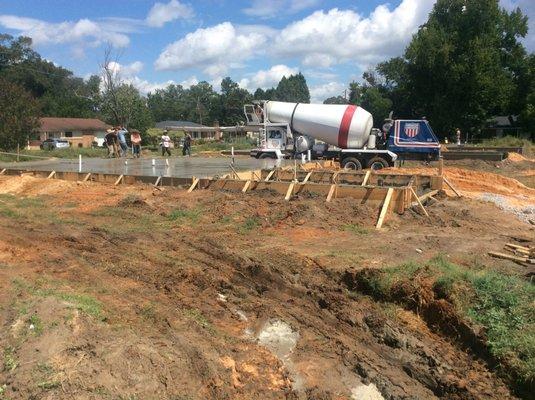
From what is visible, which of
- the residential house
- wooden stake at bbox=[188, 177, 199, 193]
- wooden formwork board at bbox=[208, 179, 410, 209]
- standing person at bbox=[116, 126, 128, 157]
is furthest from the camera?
the residential house

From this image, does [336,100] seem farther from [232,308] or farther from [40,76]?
[232,308]

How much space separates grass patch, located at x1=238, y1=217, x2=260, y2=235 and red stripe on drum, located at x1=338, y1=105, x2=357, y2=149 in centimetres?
1134

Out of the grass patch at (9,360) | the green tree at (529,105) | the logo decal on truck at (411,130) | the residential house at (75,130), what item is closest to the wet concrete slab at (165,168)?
the logo decal on truck at (411,130)

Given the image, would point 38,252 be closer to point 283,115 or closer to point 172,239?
point 172,239

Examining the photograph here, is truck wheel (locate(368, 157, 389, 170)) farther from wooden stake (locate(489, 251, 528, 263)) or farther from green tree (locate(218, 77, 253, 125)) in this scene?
green tree (locate(218, 77, 253, 125))

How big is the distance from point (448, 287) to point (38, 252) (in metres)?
6.64

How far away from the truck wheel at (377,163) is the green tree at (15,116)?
2305cm

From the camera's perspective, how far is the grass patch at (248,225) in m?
11.2

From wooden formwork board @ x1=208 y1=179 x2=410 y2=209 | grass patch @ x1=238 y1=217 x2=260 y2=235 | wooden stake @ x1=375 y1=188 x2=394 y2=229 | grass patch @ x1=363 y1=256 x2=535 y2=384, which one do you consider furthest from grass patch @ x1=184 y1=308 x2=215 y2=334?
wooden formwork board @ x1=208 y1=179 x2=410 y2=209

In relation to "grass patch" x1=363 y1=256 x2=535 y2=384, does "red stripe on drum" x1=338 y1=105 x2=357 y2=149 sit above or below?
above

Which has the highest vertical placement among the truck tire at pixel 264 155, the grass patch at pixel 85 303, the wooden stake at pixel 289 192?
the truck tire at pixel 264 155

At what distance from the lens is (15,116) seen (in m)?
32.8

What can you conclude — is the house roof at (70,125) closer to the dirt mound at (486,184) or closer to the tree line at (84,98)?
the tree line at (84,98)

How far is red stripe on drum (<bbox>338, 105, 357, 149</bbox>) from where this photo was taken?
21938 millimetres
